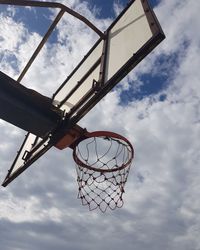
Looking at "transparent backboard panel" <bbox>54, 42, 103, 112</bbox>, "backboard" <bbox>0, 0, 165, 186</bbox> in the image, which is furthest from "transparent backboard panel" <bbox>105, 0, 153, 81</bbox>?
"transparent backboard panel" <bbox>54, 42, 103, 112</bbox>

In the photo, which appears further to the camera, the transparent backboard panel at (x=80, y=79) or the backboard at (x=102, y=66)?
the transparent backboard panel at (x=80, y=79)

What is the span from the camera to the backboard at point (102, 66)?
491 cm

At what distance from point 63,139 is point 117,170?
4.69 feet

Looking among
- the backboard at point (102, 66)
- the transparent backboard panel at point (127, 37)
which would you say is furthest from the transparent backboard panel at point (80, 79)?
the transparent backboard panel at point (127, 37)

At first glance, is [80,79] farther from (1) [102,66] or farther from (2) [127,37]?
(2) [127,37]

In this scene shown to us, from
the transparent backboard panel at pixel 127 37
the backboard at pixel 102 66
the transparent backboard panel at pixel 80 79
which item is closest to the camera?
the backboard at pixel 102 66

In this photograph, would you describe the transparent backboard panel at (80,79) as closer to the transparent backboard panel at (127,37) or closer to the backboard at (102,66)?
the backboard at (102,66)

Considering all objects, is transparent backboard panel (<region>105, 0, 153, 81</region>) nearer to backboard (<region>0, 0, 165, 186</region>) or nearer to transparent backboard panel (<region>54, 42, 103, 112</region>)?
backboard (<region>0, 0, 165, 186</region>)

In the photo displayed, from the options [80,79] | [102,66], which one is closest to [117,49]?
[102,66]

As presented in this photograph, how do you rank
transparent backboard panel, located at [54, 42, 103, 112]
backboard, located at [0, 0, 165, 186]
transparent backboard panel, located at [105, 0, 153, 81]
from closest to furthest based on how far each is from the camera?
1. backboard, located at [0, 0, 165, 186]
2. transparent backboard panel, located at [105, 0, 153, 81]
3. transparent backboard panel, located at [54, 42, 103, 112]

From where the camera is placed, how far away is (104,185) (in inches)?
272

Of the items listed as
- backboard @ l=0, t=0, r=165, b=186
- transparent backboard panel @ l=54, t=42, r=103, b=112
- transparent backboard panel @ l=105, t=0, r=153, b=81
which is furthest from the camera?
transparent backboard panel @ l=54, t=42, r=103, b=112

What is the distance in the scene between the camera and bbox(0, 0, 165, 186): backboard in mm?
4914

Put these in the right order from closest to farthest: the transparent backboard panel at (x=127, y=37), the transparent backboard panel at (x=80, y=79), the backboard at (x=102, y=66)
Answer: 1. the backboard at (x=102, y=66)
2. the transparent backboard panel at (x=127, y=37)
3. the transparent backboard panel at (x=80, y=79)
